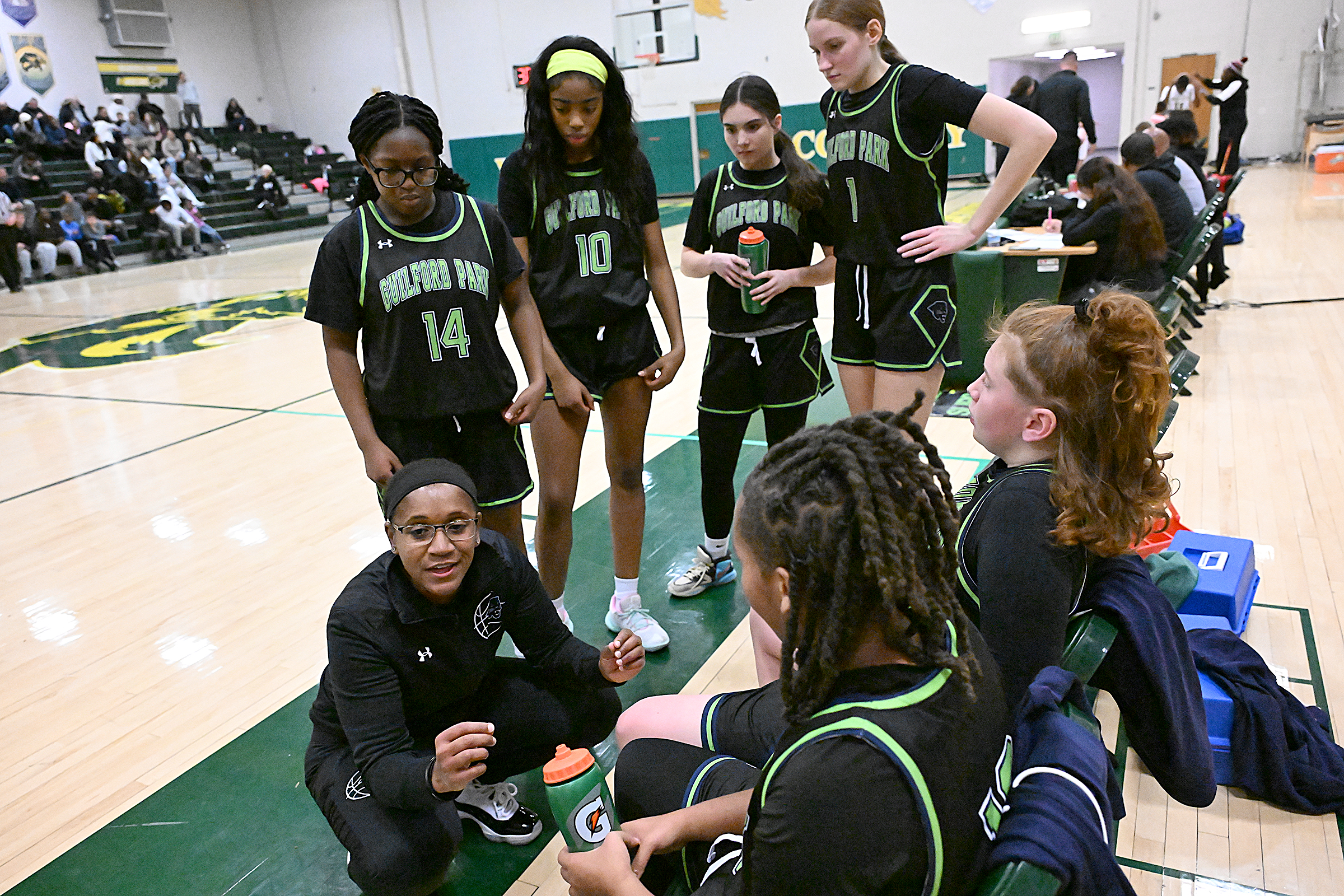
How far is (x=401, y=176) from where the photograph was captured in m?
1.95

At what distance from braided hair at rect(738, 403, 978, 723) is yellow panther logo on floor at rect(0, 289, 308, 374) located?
764cm

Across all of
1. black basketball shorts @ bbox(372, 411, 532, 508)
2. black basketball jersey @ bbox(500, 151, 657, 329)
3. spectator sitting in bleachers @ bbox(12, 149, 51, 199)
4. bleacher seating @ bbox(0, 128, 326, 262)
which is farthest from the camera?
bleacher seating @ bbox(0, 128, 326, 262)

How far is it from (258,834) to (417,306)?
1.22 metres

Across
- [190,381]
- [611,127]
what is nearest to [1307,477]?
[611,127]

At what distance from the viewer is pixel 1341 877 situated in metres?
1.75

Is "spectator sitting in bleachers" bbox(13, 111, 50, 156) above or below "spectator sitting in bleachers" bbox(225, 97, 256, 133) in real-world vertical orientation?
below

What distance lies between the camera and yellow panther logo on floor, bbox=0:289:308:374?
295 inches

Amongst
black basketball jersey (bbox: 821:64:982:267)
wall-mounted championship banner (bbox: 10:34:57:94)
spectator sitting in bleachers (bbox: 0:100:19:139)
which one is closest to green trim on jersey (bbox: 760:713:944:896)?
black basketball jersey (bbox: 821:64:982:267)

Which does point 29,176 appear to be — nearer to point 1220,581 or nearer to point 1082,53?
point 1220,581

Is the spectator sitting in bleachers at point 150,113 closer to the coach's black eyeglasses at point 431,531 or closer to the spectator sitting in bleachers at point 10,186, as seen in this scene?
the spectator sitting in bleachers at point 10,186

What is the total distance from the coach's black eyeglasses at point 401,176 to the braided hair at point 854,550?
4.11 feet

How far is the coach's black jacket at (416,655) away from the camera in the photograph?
67.5 inches

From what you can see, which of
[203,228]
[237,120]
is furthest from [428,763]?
[237,120]

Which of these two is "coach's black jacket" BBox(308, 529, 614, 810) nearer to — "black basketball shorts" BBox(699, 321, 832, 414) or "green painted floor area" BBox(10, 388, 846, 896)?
"green painted floor area" BBox(10, 388, 846, 896)
